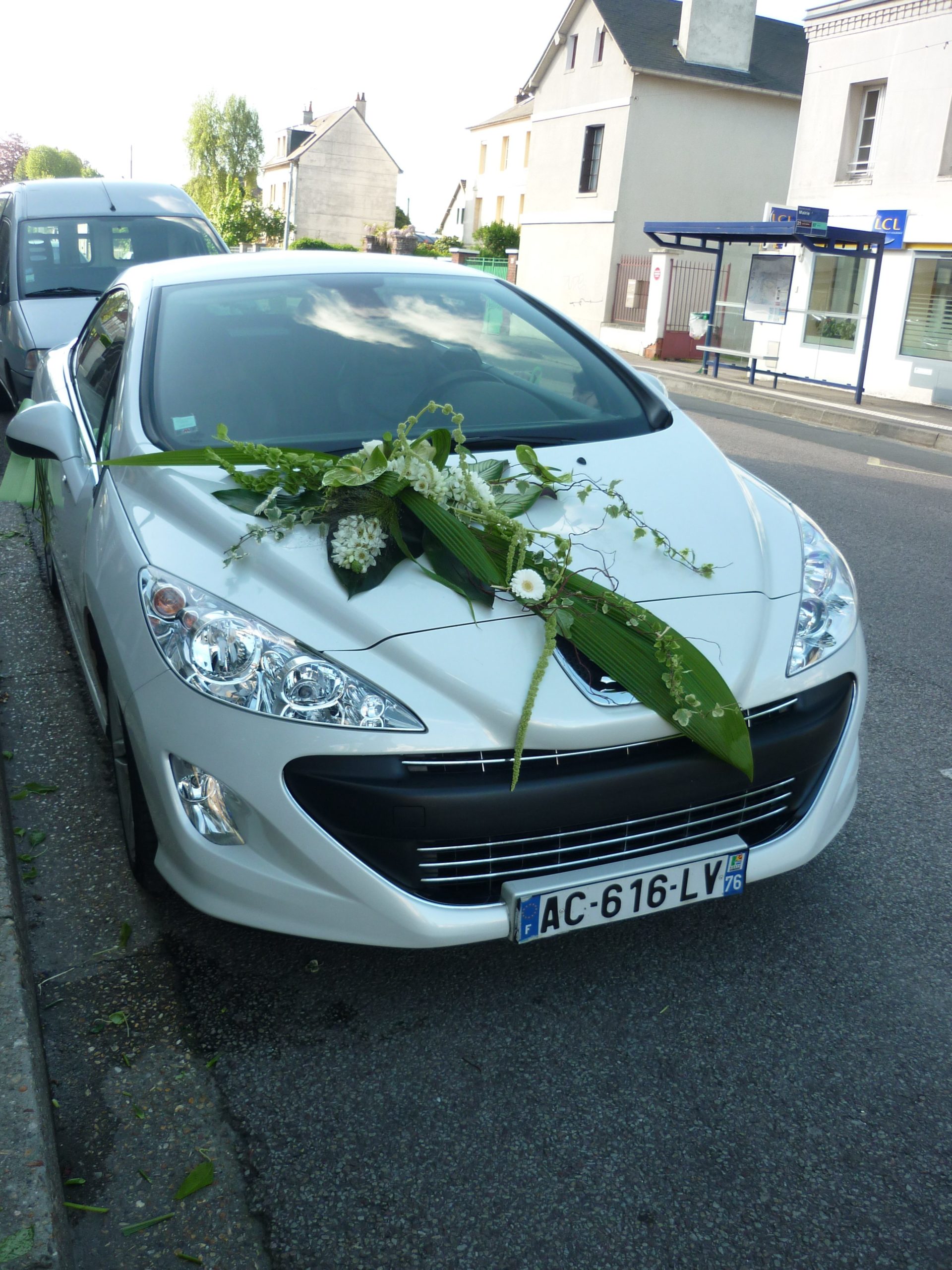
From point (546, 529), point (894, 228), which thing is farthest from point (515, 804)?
point (894, 228)

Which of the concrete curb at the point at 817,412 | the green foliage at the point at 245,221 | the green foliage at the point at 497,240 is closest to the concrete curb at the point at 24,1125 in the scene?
the concrete curb at the point at 817,412

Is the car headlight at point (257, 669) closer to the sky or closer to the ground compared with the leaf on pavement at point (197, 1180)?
closer to the sky

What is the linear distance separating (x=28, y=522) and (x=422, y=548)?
4649mm

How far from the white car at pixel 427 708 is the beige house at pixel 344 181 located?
74103 millimetres

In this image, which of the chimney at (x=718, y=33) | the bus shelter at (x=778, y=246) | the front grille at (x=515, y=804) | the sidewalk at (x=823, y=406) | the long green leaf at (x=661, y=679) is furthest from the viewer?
the chimney at (x=718, y=33)

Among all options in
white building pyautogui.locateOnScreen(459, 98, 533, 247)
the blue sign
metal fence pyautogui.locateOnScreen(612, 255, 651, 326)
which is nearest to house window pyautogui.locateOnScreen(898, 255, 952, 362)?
the blue sign

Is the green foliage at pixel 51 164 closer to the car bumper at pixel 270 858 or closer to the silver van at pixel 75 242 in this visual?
the silver van at pixel 75 242

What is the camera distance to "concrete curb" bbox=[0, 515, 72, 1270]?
1750mm

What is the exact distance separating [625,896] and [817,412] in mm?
14431

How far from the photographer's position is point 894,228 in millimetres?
18516

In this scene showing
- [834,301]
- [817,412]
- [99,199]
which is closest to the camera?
[99,199]

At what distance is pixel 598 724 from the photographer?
2.22 m

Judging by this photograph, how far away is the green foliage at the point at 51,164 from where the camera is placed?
12800cm

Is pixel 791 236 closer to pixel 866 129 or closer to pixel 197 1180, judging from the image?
pixel 866 129
